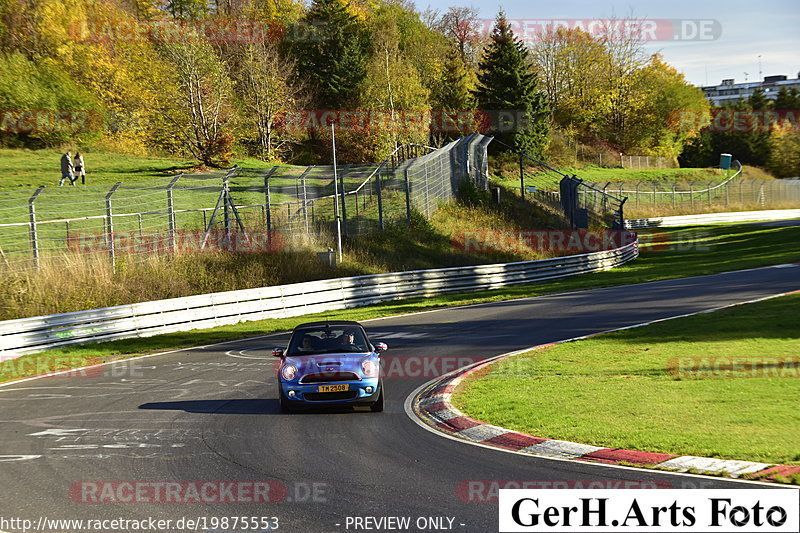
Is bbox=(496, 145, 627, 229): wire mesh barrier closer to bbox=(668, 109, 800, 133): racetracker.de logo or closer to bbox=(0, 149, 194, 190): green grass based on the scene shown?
A: bbox=(0, 149, 194, 190): green grass

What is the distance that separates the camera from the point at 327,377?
1157cm

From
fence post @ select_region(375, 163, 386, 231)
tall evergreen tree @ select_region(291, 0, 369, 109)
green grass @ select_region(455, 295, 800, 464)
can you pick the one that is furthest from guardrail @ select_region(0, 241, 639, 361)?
tall evergreen tree @ select_region(291, 0, 369, 109)

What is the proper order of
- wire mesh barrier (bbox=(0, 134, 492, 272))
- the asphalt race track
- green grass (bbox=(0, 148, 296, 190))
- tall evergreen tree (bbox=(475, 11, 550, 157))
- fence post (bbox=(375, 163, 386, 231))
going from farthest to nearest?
tall evergreen tree (bbox=(475, 11, 550, 157)) → green grass (bbox=(0, 148, 296, 190)) → fence post (bbox=(375, 163, 386, 231)) → wire mesh barrier (bbox=(0, 134, 492, 272)) → the asphalt race track

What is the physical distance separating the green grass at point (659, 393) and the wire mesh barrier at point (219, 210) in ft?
43.1

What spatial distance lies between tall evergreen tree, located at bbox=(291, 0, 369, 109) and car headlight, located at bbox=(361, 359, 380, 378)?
211ft

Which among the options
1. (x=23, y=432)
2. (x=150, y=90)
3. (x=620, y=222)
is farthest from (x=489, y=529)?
(x=150, y=90)

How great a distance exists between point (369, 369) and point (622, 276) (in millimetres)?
27121

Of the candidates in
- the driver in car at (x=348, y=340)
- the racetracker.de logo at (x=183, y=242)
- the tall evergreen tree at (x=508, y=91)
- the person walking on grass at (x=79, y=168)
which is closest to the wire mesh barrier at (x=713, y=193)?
the tall evergreen tree at (x=508, y=91)

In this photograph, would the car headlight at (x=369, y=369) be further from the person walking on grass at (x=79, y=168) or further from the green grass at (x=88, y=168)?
the green grass at (x=88, y=168)

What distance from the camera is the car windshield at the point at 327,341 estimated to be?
485 inches

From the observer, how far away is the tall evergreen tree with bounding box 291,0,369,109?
74.3 m

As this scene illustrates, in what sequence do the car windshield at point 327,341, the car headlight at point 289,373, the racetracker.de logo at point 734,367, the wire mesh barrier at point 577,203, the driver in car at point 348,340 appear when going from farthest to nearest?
the wire mesh barrier at point 577,203 < the racetracker.de logo at point 734,367 < the driver in car at point 348,340 < the car windshield at point 327,341 < the car headlight at point 289,373

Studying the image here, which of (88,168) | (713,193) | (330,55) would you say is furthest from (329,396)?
(713,193)

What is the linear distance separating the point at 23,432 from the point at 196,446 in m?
2.90
